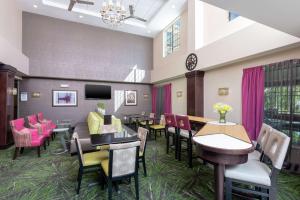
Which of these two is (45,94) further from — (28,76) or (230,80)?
(230,80)

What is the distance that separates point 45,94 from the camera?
21.4ft

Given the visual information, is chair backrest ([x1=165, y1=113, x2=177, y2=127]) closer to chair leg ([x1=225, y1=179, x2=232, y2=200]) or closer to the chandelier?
chair leg ([x1=225, y1=179, x2=232, y2=200])

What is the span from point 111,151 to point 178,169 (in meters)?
1.71

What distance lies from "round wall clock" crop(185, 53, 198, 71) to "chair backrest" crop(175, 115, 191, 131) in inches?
102

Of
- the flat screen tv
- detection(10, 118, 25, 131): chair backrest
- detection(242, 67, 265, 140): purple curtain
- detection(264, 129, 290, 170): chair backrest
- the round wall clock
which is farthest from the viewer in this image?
the flat screen tv

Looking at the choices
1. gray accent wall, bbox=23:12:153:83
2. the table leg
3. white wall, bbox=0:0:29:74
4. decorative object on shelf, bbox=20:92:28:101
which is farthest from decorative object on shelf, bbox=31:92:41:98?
the table leg

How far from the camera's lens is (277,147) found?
153 cm

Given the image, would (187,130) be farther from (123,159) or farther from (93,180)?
(93,180)

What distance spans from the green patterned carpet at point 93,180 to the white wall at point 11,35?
2.95 metres

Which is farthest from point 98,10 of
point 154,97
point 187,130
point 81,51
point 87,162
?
point 87,162

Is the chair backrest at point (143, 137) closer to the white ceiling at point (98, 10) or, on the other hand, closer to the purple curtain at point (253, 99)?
the purple curtain at point (253, 99)

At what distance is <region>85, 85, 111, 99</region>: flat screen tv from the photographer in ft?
23.8

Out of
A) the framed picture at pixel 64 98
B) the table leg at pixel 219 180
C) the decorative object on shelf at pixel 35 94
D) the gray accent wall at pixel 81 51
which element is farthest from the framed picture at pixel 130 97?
the table leg at pixel 219 180

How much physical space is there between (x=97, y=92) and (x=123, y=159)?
6059 millimetres
